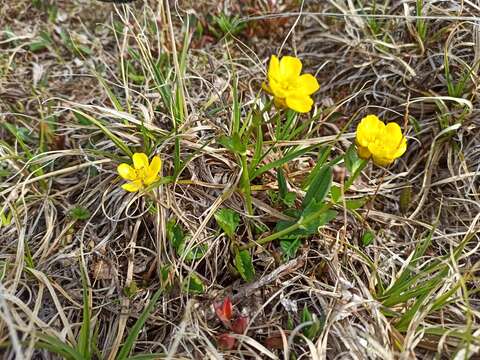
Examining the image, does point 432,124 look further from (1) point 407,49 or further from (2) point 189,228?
(2) point 189,228

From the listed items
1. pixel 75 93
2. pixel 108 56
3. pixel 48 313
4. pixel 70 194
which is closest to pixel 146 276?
pixel 48 313

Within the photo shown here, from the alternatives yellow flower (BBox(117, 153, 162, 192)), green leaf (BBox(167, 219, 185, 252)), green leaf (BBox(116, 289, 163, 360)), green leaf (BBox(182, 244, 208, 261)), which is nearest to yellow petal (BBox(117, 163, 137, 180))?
yellow flower (BBox(117, 153, 162, 192))

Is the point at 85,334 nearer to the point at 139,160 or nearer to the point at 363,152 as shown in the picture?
the point at 139,160

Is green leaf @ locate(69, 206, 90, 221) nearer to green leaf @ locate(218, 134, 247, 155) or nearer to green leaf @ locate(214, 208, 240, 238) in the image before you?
green leaf @ locate(214, 208, 240, 238)

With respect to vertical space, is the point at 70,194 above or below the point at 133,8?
below

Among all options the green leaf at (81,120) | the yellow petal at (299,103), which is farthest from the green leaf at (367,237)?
the green leaf at (81,120)

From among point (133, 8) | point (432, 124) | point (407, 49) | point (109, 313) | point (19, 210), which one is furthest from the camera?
point (133, 8)

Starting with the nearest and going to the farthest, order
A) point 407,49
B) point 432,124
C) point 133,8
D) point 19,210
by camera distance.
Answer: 1. point 19,210
2. point 432,124
3. point 407,49
4. point 133,8
